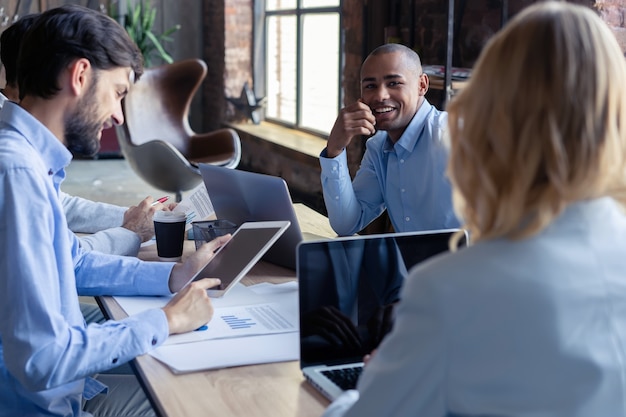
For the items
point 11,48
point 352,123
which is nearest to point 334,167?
point 352,123

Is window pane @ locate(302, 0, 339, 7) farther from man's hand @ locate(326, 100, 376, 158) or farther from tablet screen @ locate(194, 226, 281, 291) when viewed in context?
tablet screen @ locate(194, 226, 281, 291)

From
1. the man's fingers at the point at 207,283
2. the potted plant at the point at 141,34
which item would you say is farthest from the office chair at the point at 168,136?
the man's fingers at the point at 207,283

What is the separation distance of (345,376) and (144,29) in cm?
714

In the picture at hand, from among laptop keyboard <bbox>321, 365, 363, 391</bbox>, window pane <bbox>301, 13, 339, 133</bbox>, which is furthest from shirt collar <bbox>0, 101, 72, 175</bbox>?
window pane <bbox>301, 13, 339, 133</bbox>

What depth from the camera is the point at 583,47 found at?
89 cm

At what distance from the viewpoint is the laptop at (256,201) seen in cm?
209

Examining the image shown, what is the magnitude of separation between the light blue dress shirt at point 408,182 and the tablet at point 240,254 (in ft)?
2.39

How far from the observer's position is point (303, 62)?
22.7 ft

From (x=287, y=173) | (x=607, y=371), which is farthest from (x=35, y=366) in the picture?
(x=287, y=173)

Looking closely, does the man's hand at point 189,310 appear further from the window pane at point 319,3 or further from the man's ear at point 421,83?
the window pane at point 319,3

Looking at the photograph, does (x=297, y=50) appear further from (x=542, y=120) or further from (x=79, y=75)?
(x=542, y=120)

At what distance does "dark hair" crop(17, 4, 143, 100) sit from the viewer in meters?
1.66

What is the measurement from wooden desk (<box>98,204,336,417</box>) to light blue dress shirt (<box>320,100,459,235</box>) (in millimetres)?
1129

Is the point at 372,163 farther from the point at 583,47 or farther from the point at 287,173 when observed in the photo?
the point at 287,173
